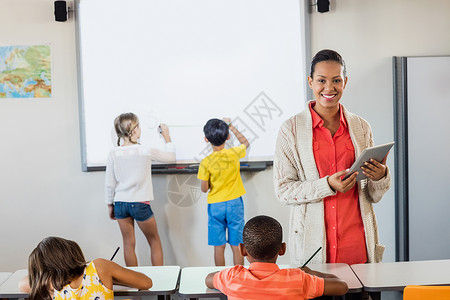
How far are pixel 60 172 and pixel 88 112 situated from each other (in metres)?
0.54

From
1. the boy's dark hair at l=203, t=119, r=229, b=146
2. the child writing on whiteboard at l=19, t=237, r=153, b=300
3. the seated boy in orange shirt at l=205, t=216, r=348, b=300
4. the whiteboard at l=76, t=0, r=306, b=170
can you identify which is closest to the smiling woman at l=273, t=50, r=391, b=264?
the seated boy in orange shirt at l=205, t=216, r=348, b=300

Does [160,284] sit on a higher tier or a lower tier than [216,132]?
lower

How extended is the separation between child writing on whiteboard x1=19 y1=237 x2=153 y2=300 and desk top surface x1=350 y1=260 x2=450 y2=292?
109 cm

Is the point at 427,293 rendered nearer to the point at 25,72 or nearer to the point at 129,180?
the point at 129,180

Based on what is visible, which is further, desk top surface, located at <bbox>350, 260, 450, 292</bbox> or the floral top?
desk top surface, located at <bbox>350, 260, 450, 292</bbox>

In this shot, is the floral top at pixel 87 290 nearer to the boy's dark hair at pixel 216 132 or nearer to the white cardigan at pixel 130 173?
the white cardigan at pixel 130 173

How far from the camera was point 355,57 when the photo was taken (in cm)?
412

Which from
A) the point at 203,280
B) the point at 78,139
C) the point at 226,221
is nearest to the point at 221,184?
the point at 226,221

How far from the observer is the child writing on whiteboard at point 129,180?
374 cm

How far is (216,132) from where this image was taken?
3.71m

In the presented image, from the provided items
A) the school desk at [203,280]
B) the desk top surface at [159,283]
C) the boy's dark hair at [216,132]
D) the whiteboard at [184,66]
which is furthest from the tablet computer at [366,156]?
the whiteboard at [184,66]

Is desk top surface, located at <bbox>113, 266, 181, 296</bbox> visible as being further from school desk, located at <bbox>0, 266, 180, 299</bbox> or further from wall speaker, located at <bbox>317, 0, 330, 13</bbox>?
wall speaker, located at <bbox>317, 0, 330, 13</bbox>

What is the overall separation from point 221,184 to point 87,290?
71.5 inches

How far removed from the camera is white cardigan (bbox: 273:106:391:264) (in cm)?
228
